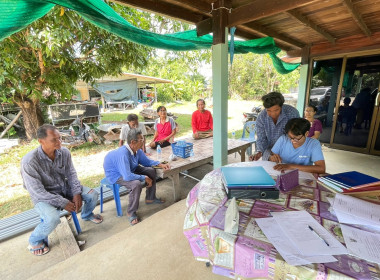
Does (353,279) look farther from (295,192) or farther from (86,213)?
(86,213)

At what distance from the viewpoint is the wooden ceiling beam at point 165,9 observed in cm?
208

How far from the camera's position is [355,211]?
3.60 feet

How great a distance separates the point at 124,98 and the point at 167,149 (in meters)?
10.4

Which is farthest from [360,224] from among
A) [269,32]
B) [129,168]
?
[269,32]

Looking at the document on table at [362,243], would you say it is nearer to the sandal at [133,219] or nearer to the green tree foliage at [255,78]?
the sandal at [133,219]

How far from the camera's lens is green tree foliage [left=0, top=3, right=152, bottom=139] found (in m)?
2.82

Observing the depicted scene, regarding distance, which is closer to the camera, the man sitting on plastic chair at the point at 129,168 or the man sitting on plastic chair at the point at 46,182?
the man sitting on plastic chair at the point at 46,182

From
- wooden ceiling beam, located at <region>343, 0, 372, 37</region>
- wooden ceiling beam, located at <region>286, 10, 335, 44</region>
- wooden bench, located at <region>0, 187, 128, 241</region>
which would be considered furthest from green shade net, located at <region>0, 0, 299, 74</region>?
wooden bench, located at <region>0, 187, 128, 241</region>

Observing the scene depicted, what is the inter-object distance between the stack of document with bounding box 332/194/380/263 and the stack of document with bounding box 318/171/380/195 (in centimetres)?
7

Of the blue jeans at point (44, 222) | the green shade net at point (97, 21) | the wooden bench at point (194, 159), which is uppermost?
the green shade net at point (97, 21)

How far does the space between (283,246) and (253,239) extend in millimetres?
127

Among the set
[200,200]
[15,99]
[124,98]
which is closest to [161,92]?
[124,98]

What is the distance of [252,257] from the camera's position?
2.75 ft

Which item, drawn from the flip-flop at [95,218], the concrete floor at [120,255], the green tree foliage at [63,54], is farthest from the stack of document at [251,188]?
the green tree foliage at [63,54]
